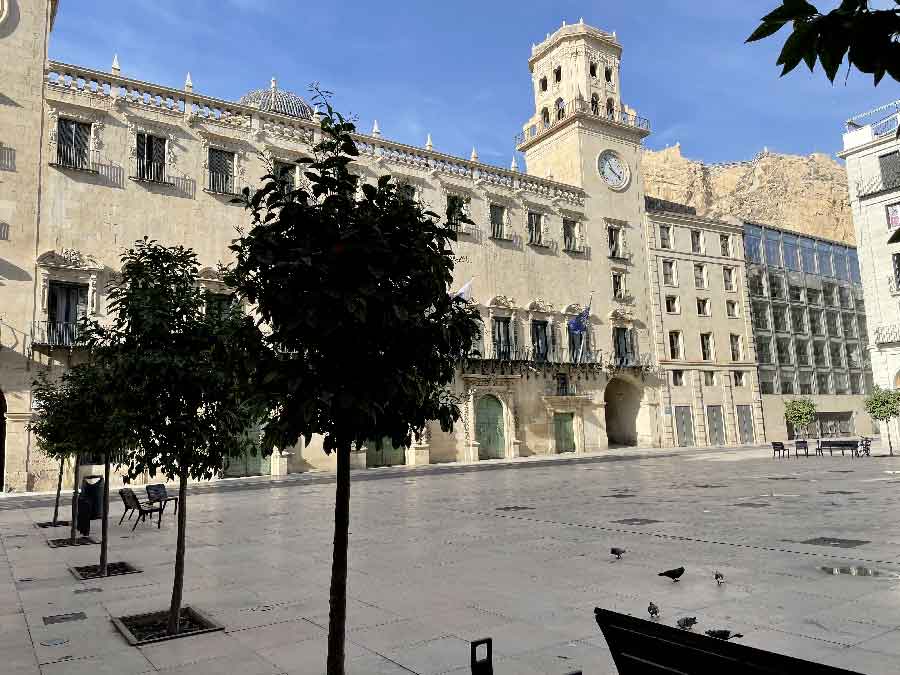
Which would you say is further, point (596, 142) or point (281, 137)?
point (596, 142)

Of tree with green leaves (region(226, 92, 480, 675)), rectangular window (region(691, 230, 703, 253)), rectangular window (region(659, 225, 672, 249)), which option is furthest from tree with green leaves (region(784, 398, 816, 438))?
tree with green leaves (region(226, 92, 480, 675))

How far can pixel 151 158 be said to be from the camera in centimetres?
3284

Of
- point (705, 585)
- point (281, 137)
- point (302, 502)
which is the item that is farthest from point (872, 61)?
point (281, 137)

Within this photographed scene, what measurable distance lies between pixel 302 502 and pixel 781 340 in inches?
1949

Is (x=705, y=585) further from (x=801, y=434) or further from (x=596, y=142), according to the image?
(x=801, y=434)

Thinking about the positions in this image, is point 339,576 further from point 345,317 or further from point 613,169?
point 613,169

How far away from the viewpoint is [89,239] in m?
30.6

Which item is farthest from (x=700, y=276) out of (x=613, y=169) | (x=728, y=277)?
(x=613, y=169)

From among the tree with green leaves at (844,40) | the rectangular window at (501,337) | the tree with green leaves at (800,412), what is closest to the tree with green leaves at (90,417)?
the tree with green leaves at (844,40)

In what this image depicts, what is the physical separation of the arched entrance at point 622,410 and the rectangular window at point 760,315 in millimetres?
14006

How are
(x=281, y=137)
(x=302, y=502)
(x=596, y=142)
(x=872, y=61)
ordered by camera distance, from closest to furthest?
(x=872, y=61) → (x=302, y=502) → (x=281, y=137) → (x=596, y=142)

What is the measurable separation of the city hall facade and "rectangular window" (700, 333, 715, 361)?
0.16 metres

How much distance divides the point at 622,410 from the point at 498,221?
17.3 metres

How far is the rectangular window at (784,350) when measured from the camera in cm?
5709
